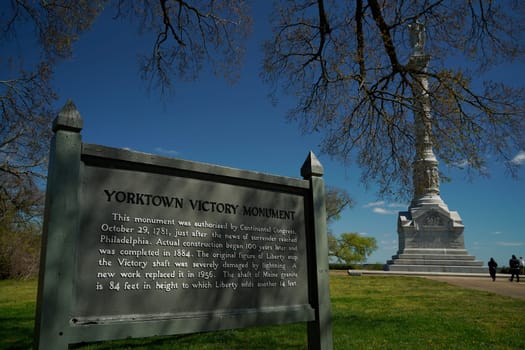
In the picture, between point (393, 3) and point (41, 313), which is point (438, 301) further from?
point (41, 313)

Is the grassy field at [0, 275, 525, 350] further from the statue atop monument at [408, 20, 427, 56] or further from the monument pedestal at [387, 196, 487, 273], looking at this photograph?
the monument pedestal at [387, 196, 487, 273]

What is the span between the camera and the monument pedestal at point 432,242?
110 feet

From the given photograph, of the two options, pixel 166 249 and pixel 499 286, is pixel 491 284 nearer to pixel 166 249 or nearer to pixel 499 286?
pixel 499 286

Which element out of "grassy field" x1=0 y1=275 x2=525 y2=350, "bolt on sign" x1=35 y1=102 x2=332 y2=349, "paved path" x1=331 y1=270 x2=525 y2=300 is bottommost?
"paved path" x1=331 y1=270 x2=525 y2=300

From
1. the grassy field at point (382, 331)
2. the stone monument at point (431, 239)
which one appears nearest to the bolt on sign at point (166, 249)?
the grassy field at point (382, 331)

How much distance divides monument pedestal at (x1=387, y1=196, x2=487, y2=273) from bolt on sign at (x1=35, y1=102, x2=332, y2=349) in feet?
103

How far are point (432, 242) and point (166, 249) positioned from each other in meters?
35.8

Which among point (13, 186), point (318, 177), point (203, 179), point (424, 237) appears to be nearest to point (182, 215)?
point (203, 179)

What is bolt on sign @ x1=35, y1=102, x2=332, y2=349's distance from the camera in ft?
10.5

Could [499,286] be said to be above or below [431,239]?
below

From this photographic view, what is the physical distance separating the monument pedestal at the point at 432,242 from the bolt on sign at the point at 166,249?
103 feet

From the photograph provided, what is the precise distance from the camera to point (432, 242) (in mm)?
35188

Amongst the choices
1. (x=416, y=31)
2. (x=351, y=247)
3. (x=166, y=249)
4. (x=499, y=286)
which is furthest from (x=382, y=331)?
(x=351, y=247)

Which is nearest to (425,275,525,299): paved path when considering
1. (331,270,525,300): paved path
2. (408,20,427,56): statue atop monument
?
(331,270,525,300): paved path
